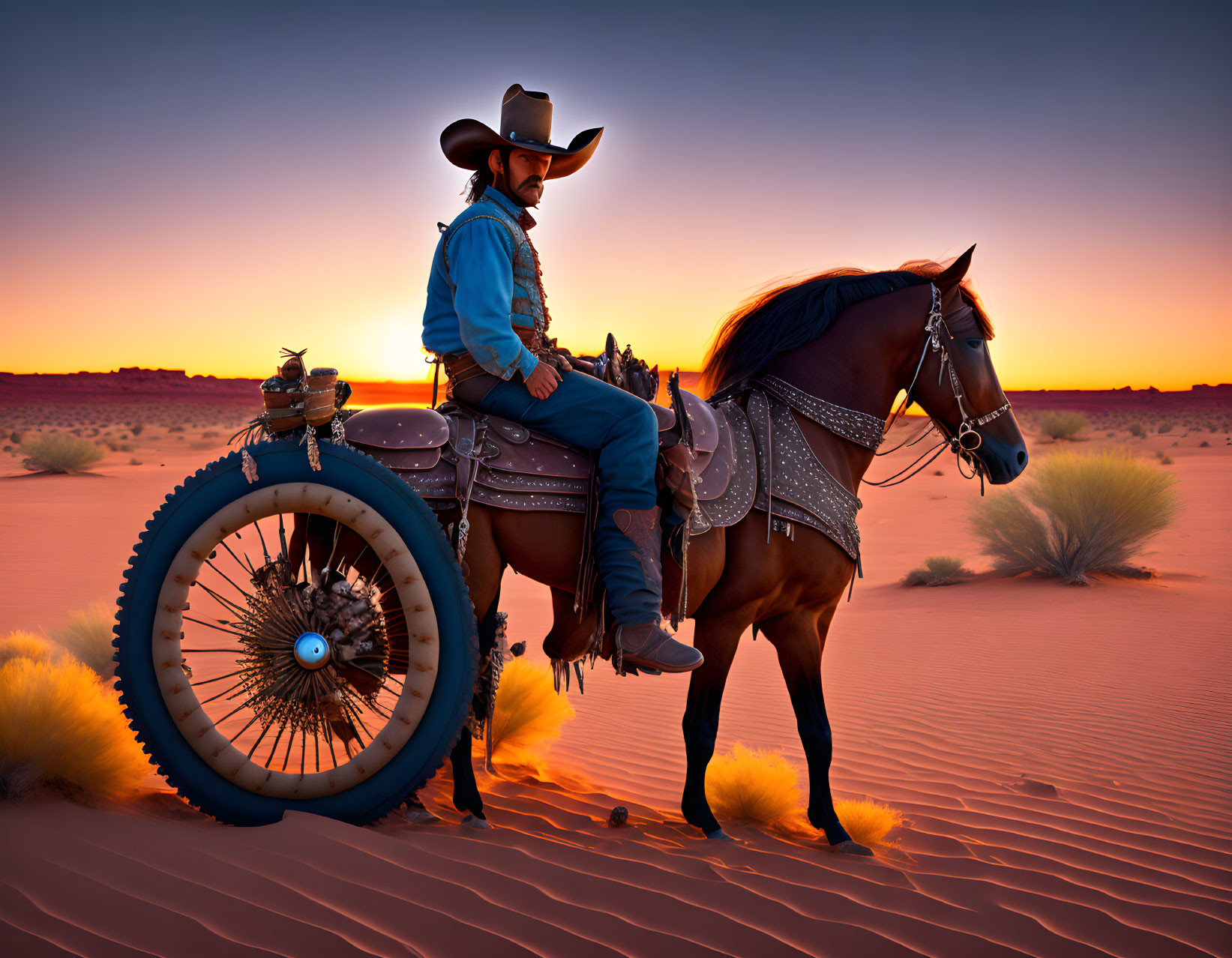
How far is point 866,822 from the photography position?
13.1ft

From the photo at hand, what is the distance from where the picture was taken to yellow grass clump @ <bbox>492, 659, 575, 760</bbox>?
5.27m

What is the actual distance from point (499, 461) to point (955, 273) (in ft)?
8.53

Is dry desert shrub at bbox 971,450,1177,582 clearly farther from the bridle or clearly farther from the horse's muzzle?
the bridle

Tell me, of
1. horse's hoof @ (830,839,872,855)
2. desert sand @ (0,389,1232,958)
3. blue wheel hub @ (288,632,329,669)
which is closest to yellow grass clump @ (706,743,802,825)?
desert sand @ (0,389,1232,958)

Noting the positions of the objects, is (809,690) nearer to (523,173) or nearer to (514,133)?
(523,173)

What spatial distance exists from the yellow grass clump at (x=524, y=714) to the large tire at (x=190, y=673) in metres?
2.20

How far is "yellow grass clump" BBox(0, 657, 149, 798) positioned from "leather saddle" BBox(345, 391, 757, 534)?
5.46 ft

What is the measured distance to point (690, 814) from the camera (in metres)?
Answer: 3.95

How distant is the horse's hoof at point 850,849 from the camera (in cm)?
377

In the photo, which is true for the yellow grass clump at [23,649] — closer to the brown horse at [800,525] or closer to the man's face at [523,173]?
the brown horse at [800,525]

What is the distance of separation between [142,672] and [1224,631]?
34.7ft

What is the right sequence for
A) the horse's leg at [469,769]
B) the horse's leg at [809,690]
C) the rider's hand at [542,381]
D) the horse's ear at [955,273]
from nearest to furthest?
the rider's hand at [542,381], the horse's leg at [469,769], the horse's leg at [809,690], the horse's ear at [955,273]

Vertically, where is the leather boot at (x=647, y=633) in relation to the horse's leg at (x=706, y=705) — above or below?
above

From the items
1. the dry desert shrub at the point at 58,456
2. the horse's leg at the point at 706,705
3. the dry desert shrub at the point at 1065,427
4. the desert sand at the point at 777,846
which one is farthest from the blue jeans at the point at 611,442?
the dry desert shrub at the point at 1065,427
